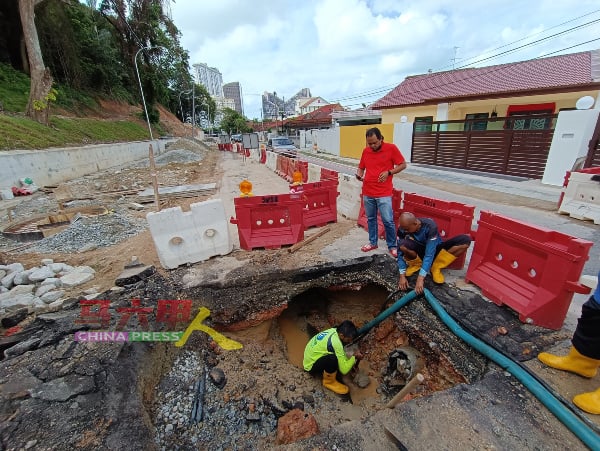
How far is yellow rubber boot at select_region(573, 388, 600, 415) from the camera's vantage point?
180cm

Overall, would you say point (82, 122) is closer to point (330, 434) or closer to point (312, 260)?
point (312, 260)

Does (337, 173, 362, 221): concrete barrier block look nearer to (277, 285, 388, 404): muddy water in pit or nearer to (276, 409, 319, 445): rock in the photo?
(277, 285, 388, 404): muddy water in pit

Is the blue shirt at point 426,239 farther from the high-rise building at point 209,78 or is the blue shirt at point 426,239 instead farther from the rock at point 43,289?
the high-rise building at point 209,78

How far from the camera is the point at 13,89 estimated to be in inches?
619

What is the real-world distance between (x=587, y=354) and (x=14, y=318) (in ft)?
17.6

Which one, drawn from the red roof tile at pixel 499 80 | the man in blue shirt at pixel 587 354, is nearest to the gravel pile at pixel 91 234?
the man in blue shirt at pixel 587 354

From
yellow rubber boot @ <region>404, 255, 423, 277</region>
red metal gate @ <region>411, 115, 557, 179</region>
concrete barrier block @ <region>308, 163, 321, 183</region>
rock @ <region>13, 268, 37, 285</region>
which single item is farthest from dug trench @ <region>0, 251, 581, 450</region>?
red metal gate @ <region>411, 115, 557, 179</region>

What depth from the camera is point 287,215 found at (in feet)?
15.5

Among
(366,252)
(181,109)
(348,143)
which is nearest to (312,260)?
(366,252)

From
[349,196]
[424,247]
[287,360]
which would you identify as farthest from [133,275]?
[349,196]

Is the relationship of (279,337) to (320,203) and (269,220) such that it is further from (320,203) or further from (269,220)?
(320,203)

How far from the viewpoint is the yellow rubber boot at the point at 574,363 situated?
6.59 feet

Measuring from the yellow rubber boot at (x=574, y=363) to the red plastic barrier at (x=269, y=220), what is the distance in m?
3.28

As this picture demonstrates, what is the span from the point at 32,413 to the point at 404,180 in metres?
11.0
